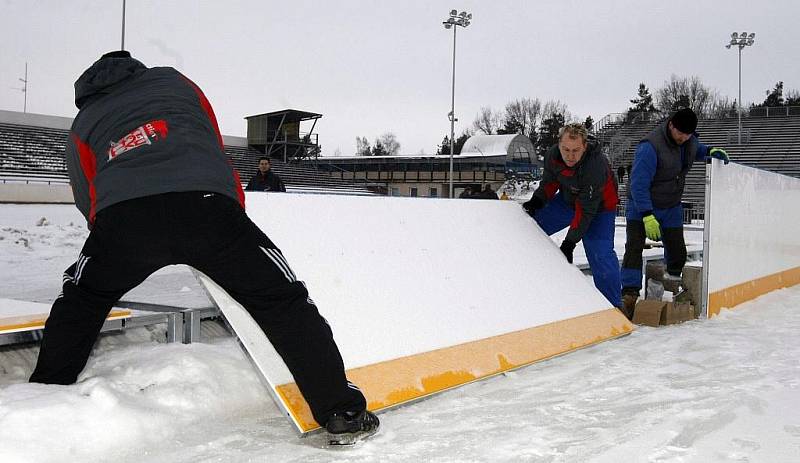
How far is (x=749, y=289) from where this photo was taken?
18.2ft

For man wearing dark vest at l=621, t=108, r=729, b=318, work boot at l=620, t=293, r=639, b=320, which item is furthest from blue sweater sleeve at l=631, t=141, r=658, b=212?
work boot at l=620, t=293, r=639, b=320

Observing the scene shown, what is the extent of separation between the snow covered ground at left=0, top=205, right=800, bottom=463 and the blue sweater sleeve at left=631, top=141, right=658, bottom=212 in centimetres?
147

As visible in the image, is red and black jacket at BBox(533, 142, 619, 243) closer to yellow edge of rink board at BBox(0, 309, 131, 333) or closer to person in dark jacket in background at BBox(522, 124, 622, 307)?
person in dark jacket in background at BBox(522, 124, 622, 307)

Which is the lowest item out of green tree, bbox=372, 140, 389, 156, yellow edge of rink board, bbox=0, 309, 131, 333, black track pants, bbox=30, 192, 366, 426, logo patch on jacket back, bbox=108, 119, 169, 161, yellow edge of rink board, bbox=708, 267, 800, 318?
yellow edge of rink board, bbox=708, 267, 800, 318

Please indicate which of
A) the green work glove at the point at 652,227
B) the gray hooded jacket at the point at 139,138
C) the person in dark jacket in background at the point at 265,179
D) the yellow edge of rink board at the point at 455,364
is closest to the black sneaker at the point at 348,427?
the yellow edge of rink board at the point at 455,364

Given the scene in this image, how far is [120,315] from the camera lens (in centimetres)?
257

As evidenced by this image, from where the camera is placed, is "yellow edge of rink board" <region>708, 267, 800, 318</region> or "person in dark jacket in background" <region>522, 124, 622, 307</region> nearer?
"person in dark jacket in background" <region>522, 124, 622, 307</region>

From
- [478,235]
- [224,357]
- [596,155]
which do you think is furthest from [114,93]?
[596,155]

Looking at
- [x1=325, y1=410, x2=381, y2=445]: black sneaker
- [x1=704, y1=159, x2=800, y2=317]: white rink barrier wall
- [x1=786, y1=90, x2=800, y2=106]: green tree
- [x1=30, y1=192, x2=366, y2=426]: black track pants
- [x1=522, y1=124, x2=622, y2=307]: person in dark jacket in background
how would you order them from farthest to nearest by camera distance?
[x1=786, y1=90, x2=800, y2=106]: green tree → [x1=704, y1=159, x2=800, y2=317]: white rink barrier wall → [x1=522, y1=124, x2=622, y2=307]: person in dark jacket in background → [x1=325, y1=410, x2=381, y2=445]: black sneaker → [x1=30, y1=192, x2=366, y2=426]: black track pants

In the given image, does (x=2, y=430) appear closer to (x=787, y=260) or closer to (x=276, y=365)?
(x=276, y=365)

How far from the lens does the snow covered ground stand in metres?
1.87

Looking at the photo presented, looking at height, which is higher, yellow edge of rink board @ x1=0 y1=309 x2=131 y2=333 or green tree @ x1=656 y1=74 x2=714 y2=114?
green tree @ x1=656 y1=74 x2=714 y2=114

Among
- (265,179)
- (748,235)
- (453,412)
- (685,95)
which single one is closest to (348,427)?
(453,412)

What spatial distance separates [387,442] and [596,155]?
2797 mm
